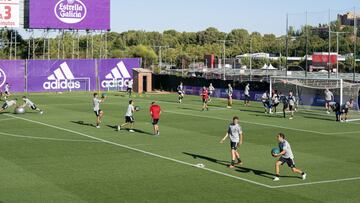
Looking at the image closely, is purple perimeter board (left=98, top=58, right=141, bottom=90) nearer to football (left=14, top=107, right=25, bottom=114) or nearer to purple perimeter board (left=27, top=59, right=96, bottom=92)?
purple perimeter board (left=27, top=59, right=96, bottom=92)

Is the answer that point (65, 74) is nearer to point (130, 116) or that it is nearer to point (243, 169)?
point (130, 116)

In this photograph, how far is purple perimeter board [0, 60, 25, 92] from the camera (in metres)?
69.9

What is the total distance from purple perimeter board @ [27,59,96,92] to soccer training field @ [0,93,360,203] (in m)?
32.2

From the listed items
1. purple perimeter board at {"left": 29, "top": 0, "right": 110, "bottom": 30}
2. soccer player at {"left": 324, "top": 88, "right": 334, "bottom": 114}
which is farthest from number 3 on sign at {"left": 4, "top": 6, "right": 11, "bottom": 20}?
→ soccer player at {"left": 324, "top": 88, "right": 334, "bottom": 114}

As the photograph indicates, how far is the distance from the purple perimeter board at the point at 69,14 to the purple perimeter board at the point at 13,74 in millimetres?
5557

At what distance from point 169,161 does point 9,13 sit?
54776 millimetres

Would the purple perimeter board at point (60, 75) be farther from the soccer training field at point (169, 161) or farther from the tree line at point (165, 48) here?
the soccer training field at point (169, 161)

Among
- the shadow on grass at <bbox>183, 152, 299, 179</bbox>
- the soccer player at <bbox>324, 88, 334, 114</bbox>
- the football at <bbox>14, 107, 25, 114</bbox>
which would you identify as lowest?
the shadow on grass at <bbox>183, 152, 299, 179</bbox>

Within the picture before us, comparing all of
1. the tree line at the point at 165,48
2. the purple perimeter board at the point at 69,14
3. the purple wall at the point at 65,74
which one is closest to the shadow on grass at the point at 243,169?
the tree line at the point at 165,48

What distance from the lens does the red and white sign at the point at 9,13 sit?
237ft

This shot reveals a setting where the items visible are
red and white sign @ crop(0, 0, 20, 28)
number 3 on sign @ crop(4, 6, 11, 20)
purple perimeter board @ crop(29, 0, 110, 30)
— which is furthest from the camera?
purple perimeter board @ crop(29, 0, 110, 30)

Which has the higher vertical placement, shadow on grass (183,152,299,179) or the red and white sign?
the red and white sign

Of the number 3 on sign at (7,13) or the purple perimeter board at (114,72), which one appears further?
the purple perimeter board at (114,72)

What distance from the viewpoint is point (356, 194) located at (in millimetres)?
17969
